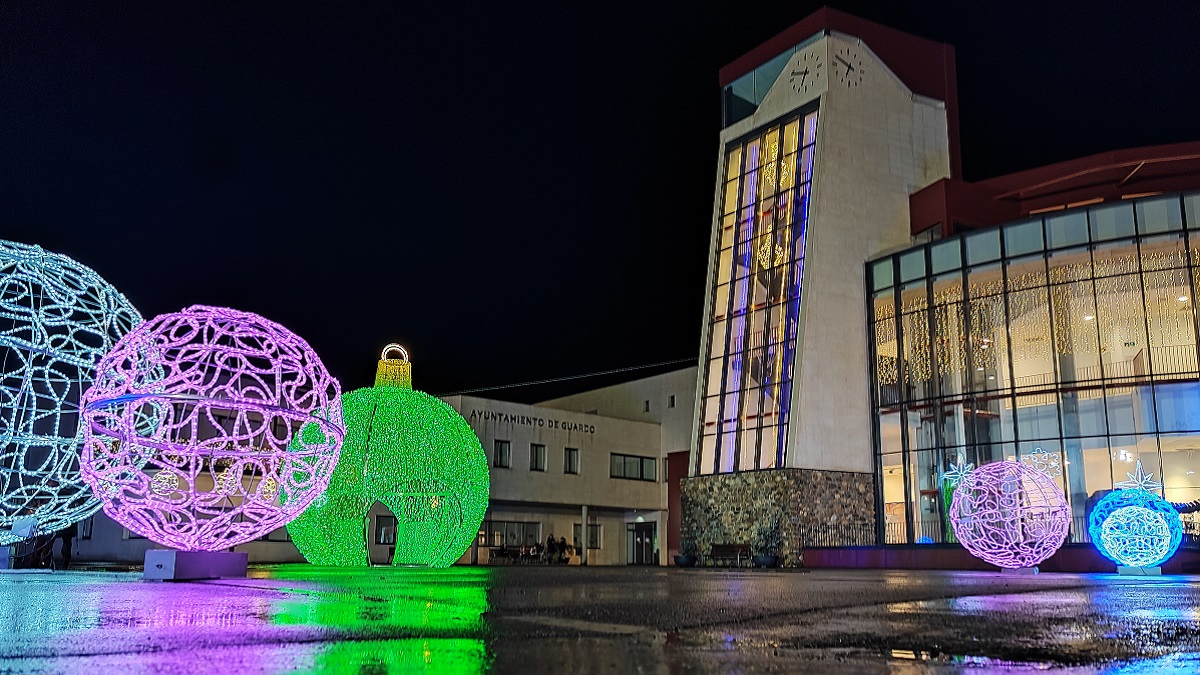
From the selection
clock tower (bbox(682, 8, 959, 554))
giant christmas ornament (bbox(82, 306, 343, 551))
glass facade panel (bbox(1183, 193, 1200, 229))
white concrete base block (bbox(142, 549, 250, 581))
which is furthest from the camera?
clock tower (bbox(682, 8, 959, 554))

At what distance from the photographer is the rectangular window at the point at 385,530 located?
3954 centimetres

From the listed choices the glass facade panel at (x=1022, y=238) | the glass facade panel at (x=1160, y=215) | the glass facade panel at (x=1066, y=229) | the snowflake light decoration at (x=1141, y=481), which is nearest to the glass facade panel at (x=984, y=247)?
the glass facade panel at (x=1022, y=238)

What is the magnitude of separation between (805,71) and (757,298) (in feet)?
28.4

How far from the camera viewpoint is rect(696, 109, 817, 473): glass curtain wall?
111ft

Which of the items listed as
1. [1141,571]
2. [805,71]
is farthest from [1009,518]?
[805,71]

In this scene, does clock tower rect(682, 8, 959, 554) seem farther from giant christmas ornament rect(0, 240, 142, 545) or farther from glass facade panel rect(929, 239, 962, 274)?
giant christmas ornament rect(0, 240, 142, 545)

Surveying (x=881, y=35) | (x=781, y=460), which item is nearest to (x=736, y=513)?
(x=781, y=460)

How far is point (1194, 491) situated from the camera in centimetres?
3219

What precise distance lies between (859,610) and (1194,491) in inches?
1186

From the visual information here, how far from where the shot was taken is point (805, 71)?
118ft

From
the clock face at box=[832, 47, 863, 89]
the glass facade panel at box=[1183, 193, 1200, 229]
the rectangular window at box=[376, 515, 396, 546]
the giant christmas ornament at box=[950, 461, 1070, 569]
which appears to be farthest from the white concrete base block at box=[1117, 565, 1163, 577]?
the rectangular window at box=[376, 515, 396, 546]

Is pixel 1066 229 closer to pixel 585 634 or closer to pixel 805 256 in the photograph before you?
pixel 805 256

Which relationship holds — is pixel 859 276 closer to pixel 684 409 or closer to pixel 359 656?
pixel 684 409

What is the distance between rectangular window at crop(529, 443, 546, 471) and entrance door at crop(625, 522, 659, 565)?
23.9ft
